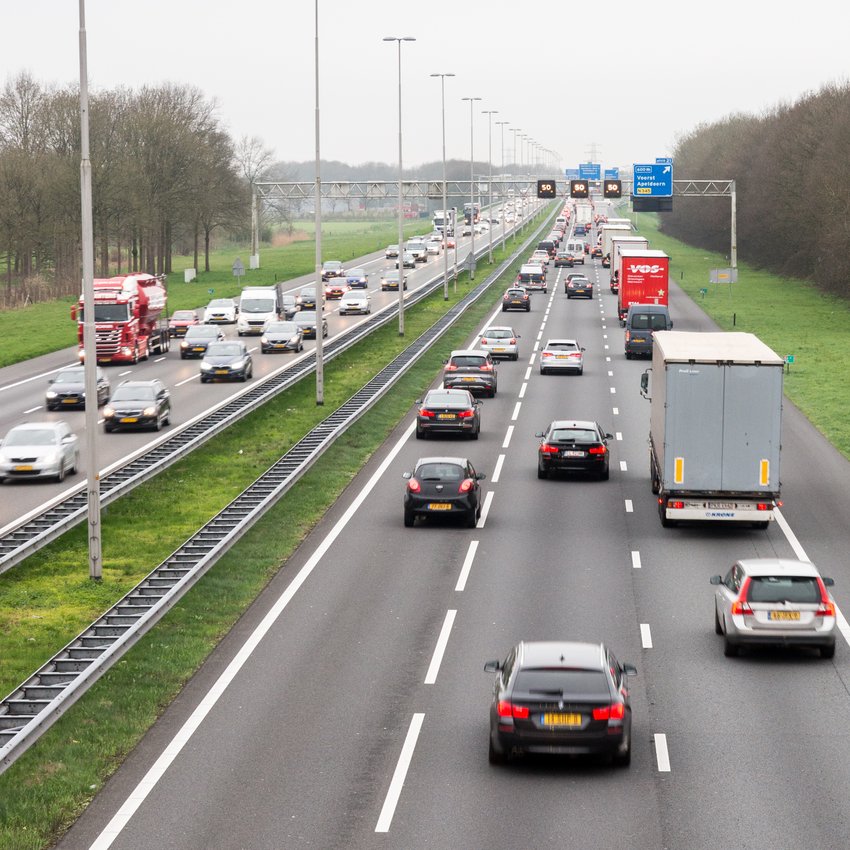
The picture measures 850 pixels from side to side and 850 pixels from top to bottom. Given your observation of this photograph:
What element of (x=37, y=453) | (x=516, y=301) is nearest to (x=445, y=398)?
(x=37, y=453)

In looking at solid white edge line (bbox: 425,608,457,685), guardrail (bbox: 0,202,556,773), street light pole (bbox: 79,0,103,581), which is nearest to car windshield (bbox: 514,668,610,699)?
solid white edge line (bbox: 425,608,457,685)

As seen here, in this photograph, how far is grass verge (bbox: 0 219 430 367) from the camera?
3010 inches

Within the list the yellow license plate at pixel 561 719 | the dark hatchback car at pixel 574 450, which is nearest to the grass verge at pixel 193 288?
the dark hatchback car at pixel 574 450

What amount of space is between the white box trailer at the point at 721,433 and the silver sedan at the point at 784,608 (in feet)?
29.6

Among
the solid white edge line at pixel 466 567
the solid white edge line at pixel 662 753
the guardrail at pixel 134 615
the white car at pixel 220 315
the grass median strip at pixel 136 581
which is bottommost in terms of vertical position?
the solid white edge line at pixel 662 753

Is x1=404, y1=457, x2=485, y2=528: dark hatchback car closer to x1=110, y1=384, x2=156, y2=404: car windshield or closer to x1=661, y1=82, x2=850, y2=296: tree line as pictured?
x1=110, y1=384, x2=156, y2=404: car windshield

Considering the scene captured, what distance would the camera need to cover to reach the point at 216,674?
23.2 m

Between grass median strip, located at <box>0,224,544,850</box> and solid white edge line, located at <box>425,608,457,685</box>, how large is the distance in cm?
364

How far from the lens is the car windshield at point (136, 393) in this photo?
48.2 metres

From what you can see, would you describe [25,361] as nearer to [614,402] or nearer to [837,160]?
[614,402]

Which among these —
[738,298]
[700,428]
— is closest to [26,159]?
[738,298]

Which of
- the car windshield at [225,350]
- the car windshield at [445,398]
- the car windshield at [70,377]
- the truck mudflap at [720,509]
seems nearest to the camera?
the truck mudflap at [720,509]

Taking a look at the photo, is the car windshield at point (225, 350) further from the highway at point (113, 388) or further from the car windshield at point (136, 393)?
the car windshield at point (136, 393)

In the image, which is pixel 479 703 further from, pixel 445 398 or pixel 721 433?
pixel 445 398
